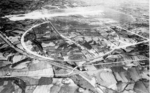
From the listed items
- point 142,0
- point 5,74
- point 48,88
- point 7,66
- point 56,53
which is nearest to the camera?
point 48,88

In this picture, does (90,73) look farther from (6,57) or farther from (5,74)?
(6,57)

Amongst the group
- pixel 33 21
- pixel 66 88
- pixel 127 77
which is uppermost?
pixel 33 21

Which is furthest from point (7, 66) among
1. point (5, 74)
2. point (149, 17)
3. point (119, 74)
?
point (149, 17)

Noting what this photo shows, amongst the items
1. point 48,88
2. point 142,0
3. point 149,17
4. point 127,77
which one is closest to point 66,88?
point 48,88

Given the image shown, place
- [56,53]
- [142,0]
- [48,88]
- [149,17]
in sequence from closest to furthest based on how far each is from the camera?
[48,88] → [56,53] → [149,17] → [142,0]

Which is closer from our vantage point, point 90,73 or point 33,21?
point 90,73

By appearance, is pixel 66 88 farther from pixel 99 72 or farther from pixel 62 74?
pixel 99 72

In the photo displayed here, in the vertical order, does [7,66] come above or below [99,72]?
above
